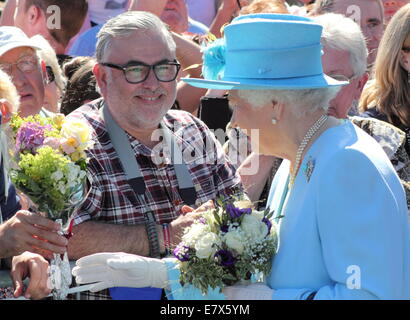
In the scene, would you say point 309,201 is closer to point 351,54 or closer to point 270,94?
point 270,94

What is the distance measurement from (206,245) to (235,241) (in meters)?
0.12

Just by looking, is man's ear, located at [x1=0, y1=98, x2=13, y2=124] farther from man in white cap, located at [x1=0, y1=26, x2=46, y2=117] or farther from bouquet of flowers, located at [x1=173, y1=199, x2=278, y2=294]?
man in white cap, located at [x1=0, y1=26, x2=46, y2=117]

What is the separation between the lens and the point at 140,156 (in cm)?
436

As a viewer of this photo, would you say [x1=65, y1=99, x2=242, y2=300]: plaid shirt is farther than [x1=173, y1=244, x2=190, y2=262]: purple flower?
Yes

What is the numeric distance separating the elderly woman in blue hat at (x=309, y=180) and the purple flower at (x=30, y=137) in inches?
21.1

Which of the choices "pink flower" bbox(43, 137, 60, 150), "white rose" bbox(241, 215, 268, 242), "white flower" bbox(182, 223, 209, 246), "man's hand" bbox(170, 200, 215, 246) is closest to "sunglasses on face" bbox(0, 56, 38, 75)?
"man's hand" bbox(170, 200, 215, 246)

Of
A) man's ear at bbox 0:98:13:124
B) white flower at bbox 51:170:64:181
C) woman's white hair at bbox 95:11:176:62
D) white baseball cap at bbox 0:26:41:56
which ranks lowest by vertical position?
white flower at bbox 51:170:64:181

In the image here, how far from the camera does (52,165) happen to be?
329 centimetres

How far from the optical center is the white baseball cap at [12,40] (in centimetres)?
533

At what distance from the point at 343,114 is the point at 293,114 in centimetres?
128

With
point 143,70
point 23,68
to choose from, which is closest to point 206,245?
point 143,70

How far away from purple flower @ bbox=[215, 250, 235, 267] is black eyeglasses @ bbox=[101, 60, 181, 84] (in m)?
1.43

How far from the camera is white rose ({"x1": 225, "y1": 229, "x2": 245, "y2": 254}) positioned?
323cm

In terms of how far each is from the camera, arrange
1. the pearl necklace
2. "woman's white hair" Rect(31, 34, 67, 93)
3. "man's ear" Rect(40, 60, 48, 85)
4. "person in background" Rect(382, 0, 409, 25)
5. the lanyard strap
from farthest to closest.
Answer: "person in background" Rect(382, 0, 409, 25) < "woman's white hair" Rect(31, 34, 67, 93) < "man's ear" Rect(40, 60, 48, 85) < the lanyard strap < the pearl necklace
